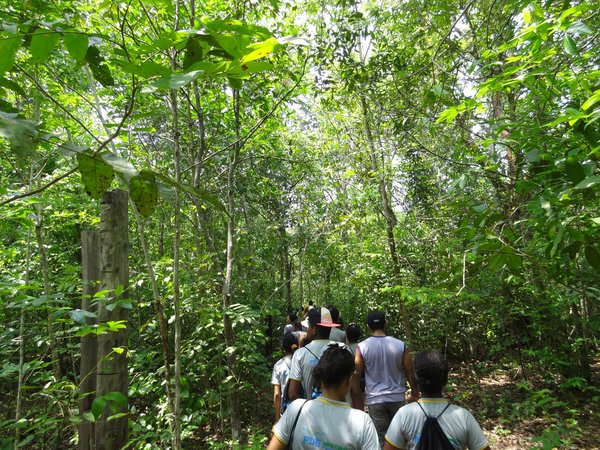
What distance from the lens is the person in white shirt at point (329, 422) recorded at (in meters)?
2.06

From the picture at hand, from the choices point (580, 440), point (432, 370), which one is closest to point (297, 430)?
point (432, 370)

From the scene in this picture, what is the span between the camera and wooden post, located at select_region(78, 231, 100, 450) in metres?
2.45

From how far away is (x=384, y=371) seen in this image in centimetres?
401

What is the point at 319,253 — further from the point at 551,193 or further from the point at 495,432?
the point at 551,193

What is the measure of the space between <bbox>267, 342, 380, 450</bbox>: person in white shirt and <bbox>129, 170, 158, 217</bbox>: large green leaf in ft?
5.45

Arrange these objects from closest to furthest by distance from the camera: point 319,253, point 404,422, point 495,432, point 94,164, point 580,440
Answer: point 94,164, point 404,422, point 580,440, point 495,432, point 319,253

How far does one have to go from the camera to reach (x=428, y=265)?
7.61 metres

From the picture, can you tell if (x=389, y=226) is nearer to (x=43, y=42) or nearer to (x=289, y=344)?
(x=289, y=344)

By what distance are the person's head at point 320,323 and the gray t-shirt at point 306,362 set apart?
11 cm

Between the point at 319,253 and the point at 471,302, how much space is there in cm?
327

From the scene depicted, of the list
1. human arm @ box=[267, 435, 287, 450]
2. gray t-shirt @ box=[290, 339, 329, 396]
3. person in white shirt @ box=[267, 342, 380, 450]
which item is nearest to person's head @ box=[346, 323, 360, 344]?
gray t-shirt @ box=[290, 339, 329, 396]

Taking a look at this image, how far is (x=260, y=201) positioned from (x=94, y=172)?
9.30 meters

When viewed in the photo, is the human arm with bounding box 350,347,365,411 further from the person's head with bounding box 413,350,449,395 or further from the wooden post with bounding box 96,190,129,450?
the wooden post with bounding box 96,190,129,450

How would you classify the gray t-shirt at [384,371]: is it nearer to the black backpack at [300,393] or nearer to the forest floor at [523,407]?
the black backpack at [300,393]
